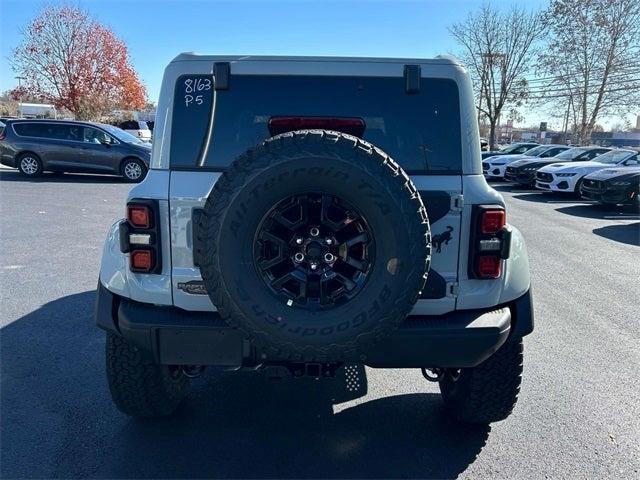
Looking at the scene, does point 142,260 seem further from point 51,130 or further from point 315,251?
point 51,130

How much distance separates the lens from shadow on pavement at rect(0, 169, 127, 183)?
14070 millimetres

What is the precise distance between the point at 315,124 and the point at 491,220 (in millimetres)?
983

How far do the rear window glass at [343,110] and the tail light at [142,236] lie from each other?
43 centimetres

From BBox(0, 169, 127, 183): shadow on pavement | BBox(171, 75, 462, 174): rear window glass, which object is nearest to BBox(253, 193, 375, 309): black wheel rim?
BBox(171, 75, 462, 174): rear window glass

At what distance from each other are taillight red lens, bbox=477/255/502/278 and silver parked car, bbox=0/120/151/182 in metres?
13.4

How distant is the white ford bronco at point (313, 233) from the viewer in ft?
6.64

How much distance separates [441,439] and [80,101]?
3108cm

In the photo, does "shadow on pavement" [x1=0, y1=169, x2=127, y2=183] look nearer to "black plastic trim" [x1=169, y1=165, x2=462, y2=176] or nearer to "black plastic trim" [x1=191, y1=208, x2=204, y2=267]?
"black plastic trim" [x1=169, y1=165, x2=462, y2=176]

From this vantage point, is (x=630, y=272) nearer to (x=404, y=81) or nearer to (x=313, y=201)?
(x=404, y=81)

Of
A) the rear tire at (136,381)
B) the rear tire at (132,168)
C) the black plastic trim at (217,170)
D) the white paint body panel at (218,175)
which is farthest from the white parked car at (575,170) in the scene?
the rear tire at (136,381)

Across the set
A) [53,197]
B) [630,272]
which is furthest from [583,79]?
[53,197]

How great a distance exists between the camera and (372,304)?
203 cm

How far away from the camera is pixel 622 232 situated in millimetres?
9461

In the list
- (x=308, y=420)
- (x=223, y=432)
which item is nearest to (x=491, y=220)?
(x=308, y=420)
